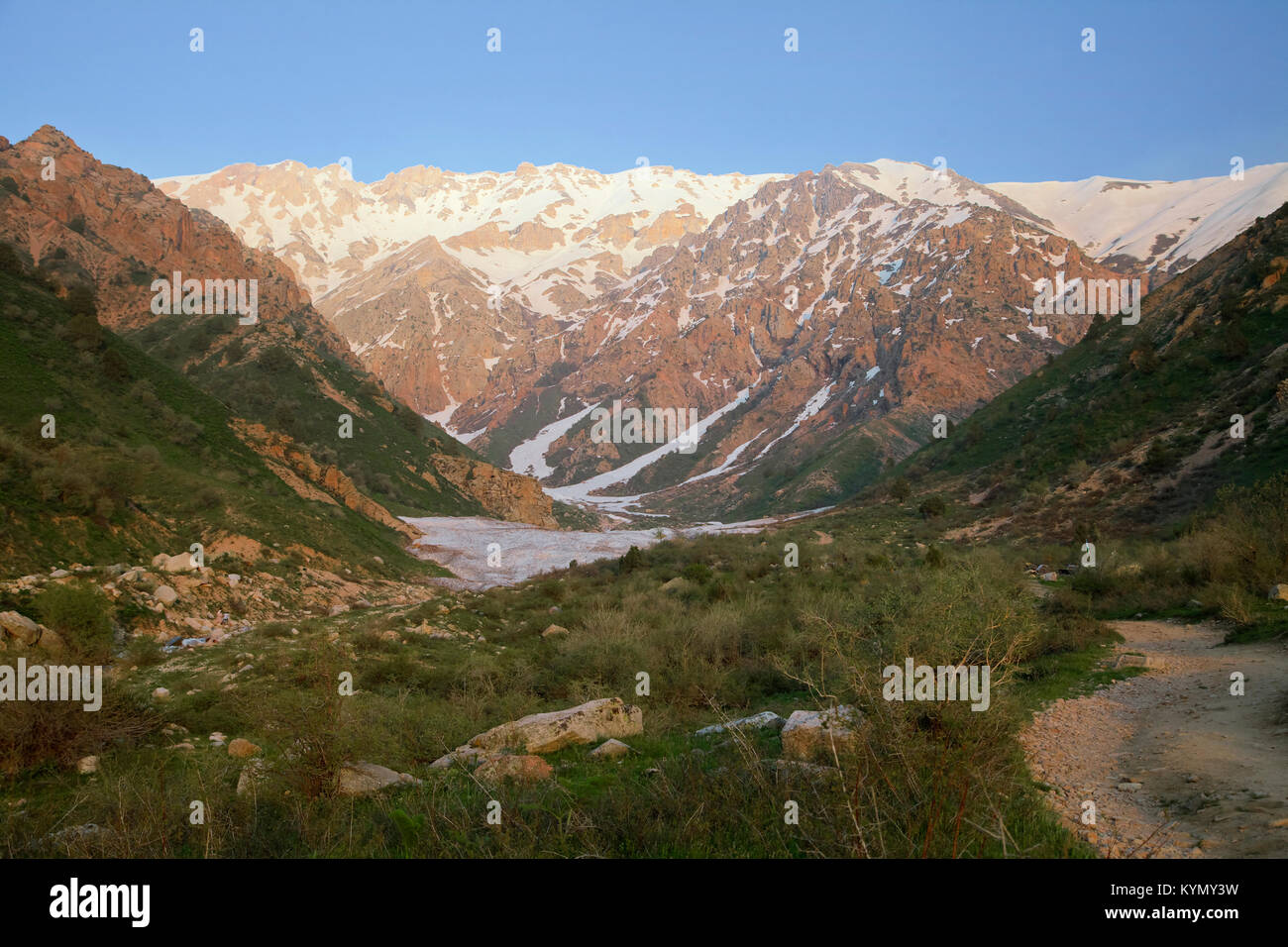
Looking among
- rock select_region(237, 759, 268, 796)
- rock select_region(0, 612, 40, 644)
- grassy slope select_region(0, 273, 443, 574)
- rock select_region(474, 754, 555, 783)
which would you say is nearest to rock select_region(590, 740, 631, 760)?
rock select_region(474, 754, 555, 783)

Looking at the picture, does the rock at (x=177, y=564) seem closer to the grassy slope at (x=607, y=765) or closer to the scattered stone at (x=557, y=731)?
the grassy slope at (x=607, y=765)

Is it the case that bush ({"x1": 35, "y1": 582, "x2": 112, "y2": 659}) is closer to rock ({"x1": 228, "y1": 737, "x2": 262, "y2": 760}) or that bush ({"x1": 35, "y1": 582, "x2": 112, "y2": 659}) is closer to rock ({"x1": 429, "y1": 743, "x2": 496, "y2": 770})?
rock ({"x1": 228, "y1": 737, "x2": 262, "y2": 760})

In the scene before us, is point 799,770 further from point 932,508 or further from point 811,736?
point 932,508

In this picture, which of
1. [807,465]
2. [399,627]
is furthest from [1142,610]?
[807,465]

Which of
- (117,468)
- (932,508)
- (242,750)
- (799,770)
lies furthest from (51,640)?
(932,508)

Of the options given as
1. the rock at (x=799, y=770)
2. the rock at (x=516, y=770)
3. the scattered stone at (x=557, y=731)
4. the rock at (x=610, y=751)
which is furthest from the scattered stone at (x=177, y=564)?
the rock at (x=799, y=770)
